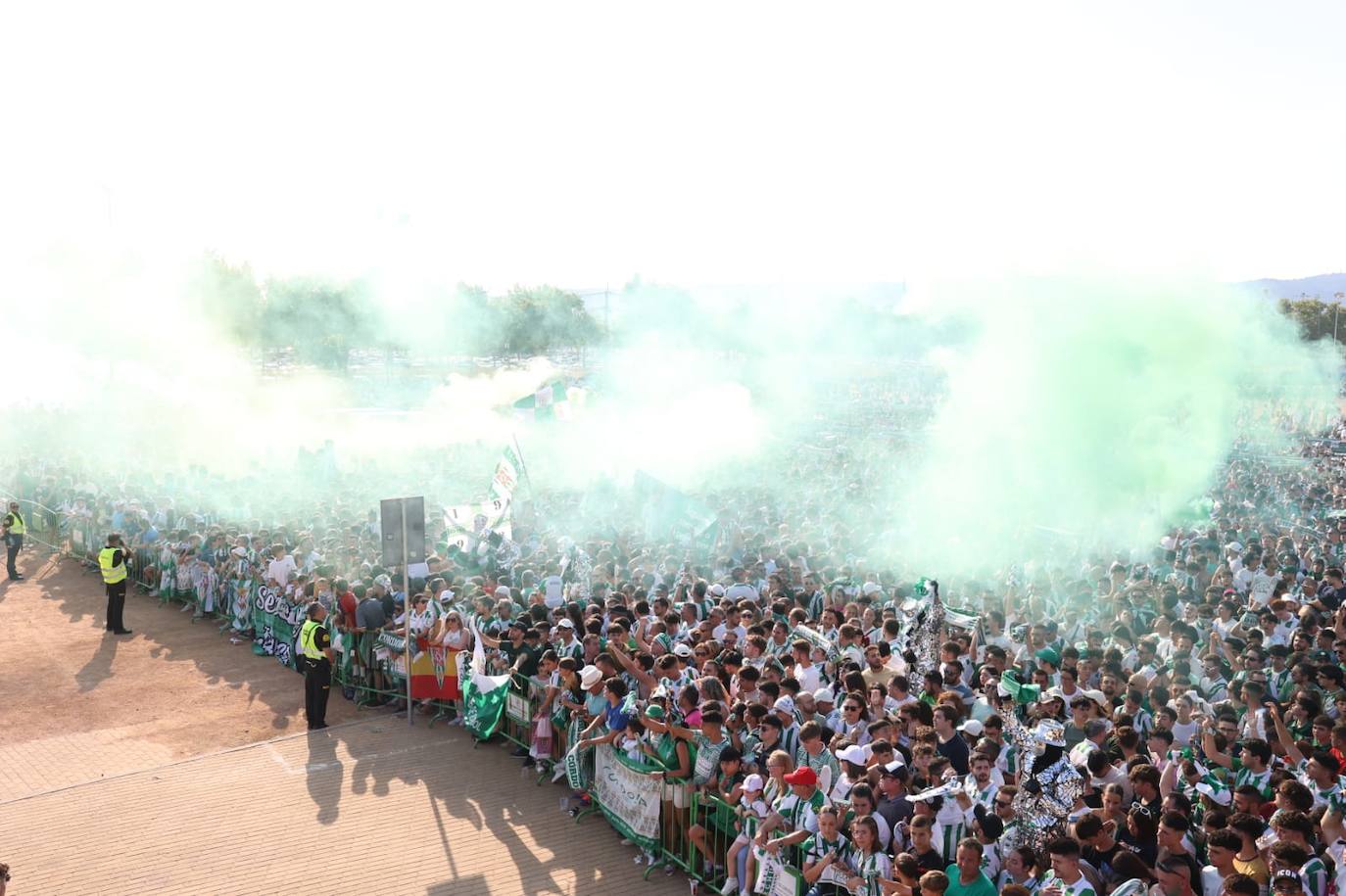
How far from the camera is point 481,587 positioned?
44.3 feet

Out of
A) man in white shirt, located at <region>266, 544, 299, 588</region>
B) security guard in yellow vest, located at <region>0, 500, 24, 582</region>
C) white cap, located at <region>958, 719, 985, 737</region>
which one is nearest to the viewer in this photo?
white cap, located at <region>958, 719, 985, 737</region>

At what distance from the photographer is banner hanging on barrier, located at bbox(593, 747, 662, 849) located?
8.77m

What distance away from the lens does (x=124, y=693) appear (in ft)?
45.4

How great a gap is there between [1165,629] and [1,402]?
46.5 m

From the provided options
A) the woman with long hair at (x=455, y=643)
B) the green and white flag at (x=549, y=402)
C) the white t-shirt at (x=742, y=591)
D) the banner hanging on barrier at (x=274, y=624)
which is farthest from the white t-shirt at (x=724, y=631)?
the green and white flag at (x=549, y=402)

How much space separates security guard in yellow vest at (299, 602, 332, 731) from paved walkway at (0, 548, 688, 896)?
308 millimetres

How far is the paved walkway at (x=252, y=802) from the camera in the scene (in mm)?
8781

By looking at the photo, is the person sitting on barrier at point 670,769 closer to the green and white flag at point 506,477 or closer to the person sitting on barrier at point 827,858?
the person sitting on barrier at point 827,858

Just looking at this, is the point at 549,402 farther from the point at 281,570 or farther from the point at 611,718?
the point at 611,718

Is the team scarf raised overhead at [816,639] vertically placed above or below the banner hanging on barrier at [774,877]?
above

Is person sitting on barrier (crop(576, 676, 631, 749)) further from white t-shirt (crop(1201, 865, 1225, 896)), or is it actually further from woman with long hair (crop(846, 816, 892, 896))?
white t-shirt (crop(1201, 865, 1225, 896))

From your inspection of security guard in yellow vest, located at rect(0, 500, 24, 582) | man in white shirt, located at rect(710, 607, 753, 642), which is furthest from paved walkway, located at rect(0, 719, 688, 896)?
security guard in yellow vest, located at rect(0, 500, 24, 582)

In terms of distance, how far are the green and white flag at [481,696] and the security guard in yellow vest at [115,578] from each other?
7.78 metres

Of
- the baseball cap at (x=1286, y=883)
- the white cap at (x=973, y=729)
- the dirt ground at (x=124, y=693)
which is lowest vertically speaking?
the dirt ground at (x=124, y=693)
